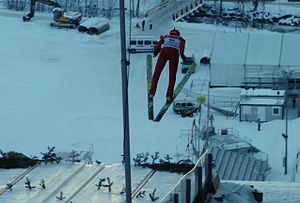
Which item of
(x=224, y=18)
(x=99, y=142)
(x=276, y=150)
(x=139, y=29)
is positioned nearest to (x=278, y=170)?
(x=276, y=150)

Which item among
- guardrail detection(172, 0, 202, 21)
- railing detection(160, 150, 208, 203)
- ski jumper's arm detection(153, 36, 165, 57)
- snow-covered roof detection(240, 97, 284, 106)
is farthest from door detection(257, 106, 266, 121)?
railing detection(160, 150, 208, 203)

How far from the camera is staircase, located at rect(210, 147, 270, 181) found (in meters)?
10.4

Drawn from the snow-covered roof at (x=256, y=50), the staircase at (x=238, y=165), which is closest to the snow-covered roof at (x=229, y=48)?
the snow-covered roof at (x=256, y=50)

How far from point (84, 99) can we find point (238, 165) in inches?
169

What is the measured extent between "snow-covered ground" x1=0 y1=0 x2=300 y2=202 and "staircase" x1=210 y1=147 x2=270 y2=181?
219mm

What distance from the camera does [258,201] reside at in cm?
495

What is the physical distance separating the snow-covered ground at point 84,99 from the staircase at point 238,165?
0.22 meters

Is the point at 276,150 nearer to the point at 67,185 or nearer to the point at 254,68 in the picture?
the point at 254,68

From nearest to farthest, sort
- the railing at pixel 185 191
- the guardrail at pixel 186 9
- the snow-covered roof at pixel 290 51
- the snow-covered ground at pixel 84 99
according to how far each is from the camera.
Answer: the railing at pixel 185 191 → the snow-covered ground at pixel 84 99 → the snow-covered roof at pixel 290 51 → the guardrail at pixel 186 9

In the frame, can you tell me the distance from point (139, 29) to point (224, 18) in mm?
2716

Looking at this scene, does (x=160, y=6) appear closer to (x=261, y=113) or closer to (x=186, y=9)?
(x=186, y=9)

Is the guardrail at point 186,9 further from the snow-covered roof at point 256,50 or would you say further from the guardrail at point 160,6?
the snow-covered roof at point 256,50

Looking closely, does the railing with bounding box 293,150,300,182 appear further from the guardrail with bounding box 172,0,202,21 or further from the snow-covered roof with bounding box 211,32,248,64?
the guardrail with bounding box 172,0,202,21

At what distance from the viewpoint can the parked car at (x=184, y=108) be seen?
13422mm
